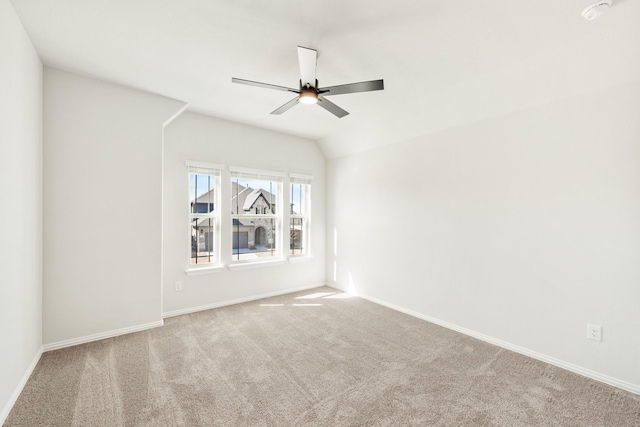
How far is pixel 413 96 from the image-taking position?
3252 mm

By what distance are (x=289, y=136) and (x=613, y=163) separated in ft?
13.3

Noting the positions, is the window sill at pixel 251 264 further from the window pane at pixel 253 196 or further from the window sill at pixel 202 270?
the window pane at pixel 253 196

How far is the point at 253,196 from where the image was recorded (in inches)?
181

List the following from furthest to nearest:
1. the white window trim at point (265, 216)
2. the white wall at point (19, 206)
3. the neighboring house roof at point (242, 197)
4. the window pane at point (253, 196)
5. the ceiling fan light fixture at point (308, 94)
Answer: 1. the window pane at point (253, 196)
2. the white window trim at point (265, 216)
3. the neighboring house roof at point (242, 197)
4. the ceiling fan light fixture at point (308, 94)
5. the white wall at point (19, 206)

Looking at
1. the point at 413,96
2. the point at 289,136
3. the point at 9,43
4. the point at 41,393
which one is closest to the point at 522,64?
the point at 413,96

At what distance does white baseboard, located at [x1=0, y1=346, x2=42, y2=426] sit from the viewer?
184 centimetres

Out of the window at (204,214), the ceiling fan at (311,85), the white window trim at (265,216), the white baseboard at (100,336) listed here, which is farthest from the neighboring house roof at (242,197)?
the ceiling fan at (311,85)

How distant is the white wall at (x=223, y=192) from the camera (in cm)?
371

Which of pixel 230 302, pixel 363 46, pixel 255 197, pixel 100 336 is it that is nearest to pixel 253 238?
pixel 255 197

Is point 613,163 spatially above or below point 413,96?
below

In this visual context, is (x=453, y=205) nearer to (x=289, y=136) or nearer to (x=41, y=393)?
(x=289, y=136)

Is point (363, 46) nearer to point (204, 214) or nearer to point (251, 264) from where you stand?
point (204, 214)

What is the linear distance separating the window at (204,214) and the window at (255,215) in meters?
0.26

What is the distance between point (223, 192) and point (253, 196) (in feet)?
1.86
